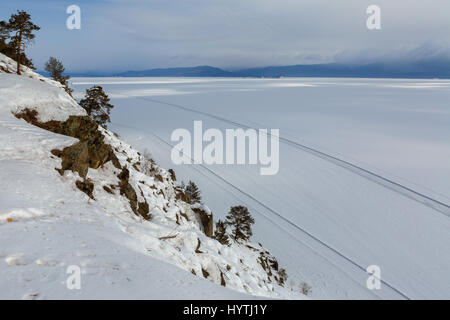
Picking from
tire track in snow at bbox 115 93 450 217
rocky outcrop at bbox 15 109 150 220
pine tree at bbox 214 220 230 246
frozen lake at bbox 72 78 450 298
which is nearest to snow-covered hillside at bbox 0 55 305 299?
rocky outcrop at bbox 15 109 150 220

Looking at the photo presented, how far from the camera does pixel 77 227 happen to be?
6582 mm

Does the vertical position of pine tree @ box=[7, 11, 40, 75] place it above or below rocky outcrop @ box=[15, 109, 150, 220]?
above

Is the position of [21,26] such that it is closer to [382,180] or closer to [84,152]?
[84,152]

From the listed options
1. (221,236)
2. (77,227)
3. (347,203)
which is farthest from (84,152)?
(347,203)

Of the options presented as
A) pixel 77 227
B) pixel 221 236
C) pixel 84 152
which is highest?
pixel 84 152

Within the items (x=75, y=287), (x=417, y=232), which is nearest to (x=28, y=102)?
(x=75, y=287)

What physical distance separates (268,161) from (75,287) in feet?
132

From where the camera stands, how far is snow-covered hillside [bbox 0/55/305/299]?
15.3 ft

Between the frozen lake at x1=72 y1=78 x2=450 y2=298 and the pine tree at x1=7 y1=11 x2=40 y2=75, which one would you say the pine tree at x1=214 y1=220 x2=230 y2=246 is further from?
the pine tree at x1=7 y1=11 x2=40 y2=75

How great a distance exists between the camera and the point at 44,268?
469cm

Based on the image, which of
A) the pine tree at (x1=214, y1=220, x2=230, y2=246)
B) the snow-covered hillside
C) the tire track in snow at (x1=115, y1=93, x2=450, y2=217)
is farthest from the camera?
the tire track in snow at (x1=115, y1=93, x2=450, y2=217)

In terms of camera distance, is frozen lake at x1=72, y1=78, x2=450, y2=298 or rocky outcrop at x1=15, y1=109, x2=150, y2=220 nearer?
rocky outcrop at x1=15, y1=109, x2=150, y2=220

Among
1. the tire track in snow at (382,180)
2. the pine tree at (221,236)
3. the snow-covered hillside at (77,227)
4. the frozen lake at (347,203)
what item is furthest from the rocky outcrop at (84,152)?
the tire track in snow at (382,180)
